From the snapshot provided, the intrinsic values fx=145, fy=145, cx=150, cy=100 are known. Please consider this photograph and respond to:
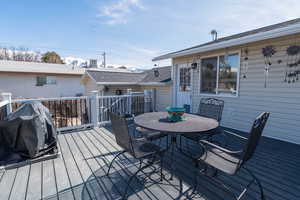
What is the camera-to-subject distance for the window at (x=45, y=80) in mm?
11984

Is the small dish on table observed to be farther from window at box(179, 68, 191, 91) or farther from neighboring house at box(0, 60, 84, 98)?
neighboring house at box(0, 60, 84, 98)

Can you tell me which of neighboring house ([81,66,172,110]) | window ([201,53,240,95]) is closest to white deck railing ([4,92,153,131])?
neighboring house ([81,66,172,110])

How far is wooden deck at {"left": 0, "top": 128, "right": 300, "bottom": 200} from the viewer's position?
1.72 meters

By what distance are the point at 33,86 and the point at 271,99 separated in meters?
15.0

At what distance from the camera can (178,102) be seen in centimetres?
629

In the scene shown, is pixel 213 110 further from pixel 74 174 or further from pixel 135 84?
pixel 135 84

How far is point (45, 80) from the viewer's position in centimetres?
1227

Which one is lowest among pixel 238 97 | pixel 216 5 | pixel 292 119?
pixel 292 119

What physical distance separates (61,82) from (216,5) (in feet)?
43.5

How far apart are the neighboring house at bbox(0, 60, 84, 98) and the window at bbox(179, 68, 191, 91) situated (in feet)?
35.7

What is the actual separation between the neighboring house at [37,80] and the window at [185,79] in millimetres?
10894

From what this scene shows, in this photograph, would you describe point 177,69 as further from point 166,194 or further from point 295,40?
point 166,194

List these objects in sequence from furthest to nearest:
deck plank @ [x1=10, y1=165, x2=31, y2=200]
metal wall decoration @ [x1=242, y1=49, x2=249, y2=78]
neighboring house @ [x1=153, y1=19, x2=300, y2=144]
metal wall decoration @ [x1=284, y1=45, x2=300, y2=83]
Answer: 1. metal wall decoration @ [x1=242, y1=49, x2=249, y2=78]
2. neighboring house @ [x1=153, y1=19, x2=300, y2=144]
3. metal wall decoration @ [x1=284, y1=45, x2=300, y2=83]
4. deck plank @ [x1=10, y1=165, x2=31, y2=200]

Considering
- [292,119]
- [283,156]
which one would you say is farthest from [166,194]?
[292,119]
